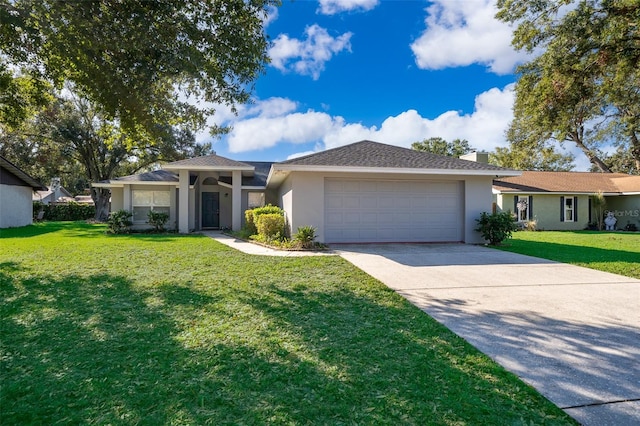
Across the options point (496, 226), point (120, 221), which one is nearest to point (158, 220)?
point (120, 221)

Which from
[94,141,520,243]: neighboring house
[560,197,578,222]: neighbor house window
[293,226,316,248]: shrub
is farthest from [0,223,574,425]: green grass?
[560,197,578,222]: neighbor house window

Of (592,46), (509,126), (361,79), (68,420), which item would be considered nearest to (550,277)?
(592,46)

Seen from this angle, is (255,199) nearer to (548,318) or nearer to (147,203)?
(147,203)

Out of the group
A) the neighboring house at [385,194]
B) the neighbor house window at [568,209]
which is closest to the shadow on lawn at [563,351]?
the neighboring house at [385,194]

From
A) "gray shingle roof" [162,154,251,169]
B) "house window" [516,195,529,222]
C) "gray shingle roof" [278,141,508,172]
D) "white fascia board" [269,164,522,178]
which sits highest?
"gray shingle roof" [162,154,251,169]

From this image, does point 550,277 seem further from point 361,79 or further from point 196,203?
point 196,203

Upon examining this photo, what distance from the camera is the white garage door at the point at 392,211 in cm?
1184

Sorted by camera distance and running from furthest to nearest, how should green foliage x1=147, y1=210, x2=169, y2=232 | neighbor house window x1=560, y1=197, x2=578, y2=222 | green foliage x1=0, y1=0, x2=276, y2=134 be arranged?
neighbor house window x1=560, y1=197, x2=578, y2=222, green foliage x1=147, y1=210, x2=169, y2=232, green foliage x1=0, y1=0, x2=276, y2=134

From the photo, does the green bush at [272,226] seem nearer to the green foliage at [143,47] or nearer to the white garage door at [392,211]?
the white garage door at [392,211]

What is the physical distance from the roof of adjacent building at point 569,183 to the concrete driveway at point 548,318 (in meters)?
15.7

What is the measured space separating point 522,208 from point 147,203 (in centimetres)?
2197

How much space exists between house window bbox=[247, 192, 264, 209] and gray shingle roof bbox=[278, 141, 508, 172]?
24.6ft

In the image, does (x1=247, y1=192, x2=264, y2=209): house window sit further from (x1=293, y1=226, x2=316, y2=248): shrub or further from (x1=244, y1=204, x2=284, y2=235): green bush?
(x1=293, y1=226, x2=316, y2=248): shrub

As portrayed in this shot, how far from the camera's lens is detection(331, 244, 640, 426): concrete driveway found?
274 centimetres
